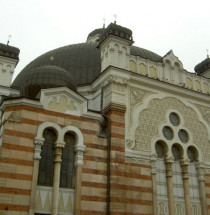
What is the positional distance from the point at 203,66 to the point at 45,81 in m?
11.2

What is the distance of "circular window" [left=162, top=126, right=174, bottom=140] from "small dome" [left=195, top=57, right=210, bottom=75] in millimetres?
6644

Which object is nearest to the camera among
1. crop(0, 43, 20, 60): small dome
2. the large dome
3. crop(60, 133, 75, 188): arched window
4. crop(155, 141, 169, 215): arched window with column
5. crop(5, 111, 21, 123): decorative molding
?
crop(5, 111, 21, 123): decorative molding

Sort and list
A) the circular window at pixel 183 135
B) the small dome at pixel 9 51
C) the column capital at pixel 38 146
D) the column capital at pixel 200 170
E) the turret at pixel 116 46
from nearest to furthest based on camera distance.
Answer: the column capital at pixel 38 146 → the column capital at pixel 200 170 → the turret at pixel 116 46 → the circular window at pixel 183 135 → the small dome at pixel 9 51

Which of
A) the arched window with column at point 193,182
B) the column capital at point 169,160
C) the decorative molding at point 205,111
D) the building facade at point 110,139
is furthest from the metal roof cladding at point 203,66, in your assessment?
the column capital at point 169,160

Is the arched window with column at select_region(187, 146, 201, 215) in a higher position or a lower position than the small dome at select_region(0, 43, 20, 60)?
lower

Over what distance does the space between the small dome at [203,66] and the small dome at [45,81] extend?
977cm

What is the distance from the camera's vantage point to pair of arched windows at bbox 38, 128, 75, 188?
12.7 metres

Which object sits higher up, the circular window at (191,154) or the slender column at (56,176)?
the circular window at (191,154)

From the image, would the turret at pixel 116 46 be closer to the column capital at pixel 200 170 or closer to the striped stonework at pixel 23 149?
the striped stonework at pixel 23 149

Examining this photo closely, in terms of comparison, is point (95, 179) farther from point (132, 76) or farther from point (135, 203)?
point (132, 76)

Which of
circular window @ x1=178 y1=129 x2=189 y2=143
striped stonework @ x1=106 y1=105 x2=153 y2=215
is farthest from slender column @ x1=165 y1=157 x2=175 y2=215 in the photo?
circular window @ x1=178 y1=129 x2=189 y2=143

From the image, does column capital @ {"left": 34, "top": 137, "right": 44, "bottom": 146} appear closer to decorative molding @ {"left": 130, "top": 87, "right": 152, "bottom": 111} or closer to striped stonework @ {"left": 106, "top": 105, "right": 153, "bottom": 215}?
striped stonework @ {"left": 106, "top": 105, "right": 153, "bottom": 215}

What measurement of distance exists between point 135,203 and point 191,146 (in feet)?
15.6

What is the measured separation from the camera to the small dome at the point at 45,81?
14.9 metres
